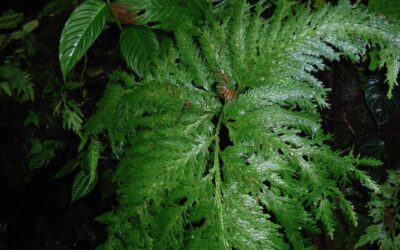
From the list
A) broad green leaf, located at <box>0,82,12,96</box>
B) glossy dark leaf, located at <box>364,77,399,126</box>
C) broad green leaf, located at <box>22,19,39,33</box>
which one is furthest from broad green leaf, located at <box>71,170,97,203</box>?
glossy dark leaf, located at <box>364,77,399,126</box>

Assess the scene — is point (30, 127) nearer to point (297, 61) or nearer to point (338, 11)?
point (297, 61)

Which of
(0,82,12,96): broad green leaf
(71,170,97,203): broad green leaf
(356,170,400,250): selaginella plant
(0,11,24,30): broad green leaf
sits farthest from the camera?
(0,11,24,30): broad green leaf

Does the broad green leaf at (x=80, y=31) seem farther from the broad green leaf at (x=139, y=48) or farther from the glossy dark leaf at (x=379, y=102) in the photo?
the glossy dark leaf at (x=379, y=102)

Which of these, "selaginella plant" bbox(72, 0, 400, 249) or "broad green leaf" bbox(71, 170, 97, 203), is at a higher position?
"selaginella plant" bbox(72, 0, 400, 249)

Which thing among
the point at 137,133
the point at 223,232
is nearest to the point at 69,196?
the point at 137,133

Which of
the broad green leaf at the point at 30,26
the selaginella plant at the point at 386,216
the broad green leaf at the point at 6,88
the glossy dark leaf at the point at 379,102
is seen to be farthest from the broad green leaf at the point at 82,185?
the glossy dark leaf at the point at 379,102

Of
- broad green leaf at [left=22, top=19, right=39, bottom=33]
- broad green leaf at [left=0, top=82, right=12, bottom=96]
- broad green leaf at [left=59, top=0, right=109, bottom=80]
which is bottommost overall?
broad green leaf at [left=0, top=82, right=12, bottom=96]

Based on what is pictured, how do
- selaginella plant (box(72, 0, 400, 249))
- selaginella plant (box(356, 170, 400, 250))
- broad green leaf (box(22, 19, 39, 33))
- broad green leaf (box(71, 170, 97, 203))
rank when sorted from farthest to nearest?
broad green leaf (box(22, 19, 39, 33)) → broad green leaf (box(71, 170, 97, 203)) → selaginella plant (box(356, 170, 400, 250)) → selaginella plant (box(72, 0, 400, 249))

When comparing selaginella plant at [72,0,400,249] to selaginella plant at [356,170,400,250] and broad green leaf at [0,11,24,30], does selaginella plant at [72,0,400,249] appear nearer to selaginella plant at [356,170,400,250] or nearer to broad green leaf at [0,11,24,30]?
selaginella plant at [356,170,400,250]
